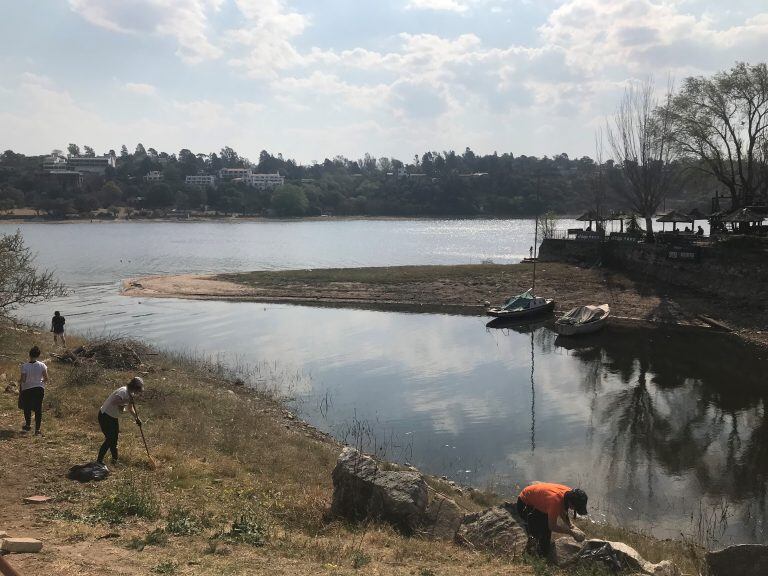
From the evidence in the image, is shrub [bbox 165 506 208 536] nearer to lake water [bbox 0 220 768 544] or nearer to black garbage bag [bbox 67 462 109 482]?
black garbage bag [bbox 67 462 109 482]

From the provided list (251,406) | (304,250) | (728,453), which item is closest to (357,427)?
(251,406)

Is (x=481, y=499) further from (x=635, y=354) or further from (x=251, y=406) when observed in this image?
(x=635, y=354)

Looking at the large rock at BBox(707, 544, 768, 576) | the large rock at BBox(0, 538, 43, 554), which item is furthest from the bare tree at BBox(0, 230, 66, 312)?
the large rock at BBox(707, 544, 768, 576)

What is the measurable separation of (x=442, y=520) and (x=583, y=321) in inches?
1228

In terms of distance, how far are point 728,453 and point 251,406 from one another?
1713cm

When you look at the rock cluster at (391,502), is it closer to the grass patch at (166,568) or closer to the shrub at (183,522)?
the shrub at (183,522)

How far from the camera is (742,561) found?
968 centimetres

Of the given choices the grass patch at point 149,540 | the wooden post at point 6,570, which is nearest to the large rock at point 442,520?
the grass patch at point 149,540

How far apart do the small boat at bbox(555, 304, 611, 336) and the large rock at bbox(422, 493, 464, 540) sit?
29.8 metres

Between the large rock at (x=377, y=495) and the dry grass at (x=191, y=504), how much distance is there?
1.17 feet

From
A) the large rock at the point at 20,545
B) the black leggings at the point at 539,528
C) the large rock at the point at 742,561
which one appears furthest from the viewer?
the black leggings at the point at 539,528

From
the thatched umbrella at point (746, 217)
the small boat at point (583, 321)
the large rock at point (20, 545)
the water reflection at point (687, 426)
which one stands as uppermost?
the thatched umbrella at point (746, 217)

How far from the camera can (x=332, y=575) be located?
827 cm

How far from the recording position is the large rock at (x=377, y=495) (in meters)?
11.1
